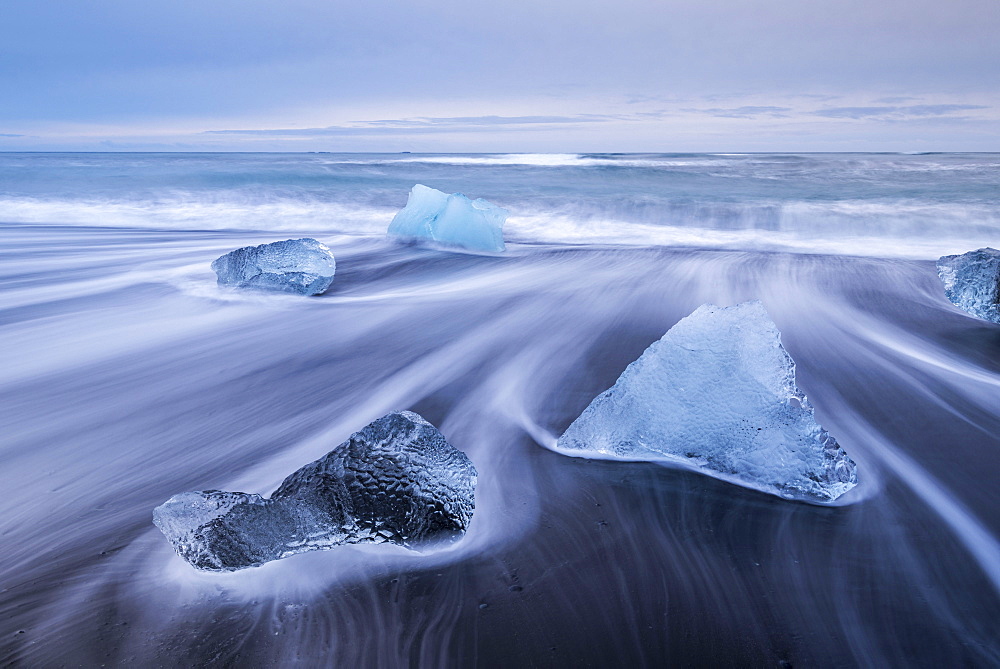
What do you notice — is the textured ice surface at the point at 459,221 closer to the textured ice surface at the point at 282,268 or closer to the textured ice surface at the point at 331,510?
the textured ice surface at the point at 282,268

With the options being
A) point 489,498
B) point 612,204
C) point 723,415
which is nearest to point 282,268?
point 489,498

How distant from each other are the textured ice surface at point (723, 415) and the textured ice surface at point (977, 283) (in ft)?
7.38

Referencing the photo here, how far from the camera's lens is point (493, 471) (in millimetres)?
2049

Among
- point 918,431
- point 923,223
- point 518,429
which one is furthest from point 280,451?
point 923,223

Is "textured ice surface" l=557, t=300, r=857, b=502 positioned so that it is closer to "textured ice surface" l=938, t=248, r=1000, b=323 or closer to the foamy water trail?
the foamy water trail

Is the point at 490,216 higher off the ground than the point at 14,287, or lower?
higher

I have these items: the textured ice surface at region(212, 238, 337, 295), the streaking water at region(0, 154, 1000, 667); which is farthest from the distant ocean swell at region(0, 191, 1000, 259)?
the textured ice surface at region(212, 238, 337, 295)

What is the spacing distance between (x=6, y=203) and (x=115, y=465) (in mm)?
11575

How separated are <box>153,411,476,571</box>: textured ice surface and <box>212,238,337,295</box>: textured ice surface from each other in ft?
9.44

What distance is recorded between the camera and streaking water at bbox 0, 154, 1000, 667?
135cm

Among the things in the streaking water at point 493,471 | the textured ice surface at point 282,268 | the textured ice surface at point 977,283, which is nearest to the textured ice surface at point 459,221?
the streaking water at point 493,471

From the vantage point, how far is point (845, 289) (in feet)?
15.1

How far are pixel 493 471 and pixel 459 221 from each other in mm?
4319

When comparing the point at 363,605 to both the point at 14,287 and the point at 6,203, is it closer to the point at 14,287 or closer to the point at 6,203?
the point at 14,287
